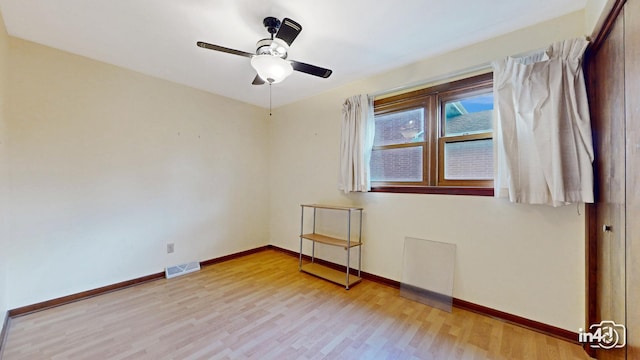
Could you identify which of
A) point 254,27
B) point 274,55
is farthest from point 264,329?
point 254,27

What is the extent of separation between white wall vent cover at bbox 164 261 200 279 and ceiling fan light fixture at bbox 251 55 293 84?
2.66m

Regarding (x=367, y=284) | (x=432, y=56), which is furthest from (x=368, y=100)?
(x=367, y=284)

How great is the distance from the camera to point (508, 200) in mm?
2121

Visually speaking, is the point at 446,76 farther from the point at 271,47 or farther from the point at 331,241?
the point at 331,241

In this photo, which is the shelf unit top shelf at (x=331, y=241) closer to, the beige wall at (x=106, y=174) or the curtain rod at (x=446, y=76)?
the beige wall at (x=106, y=174)

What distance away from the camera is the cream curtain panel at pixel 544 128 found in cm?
174

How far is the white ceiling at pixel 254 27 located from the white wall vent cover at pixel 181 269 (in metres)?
2.44

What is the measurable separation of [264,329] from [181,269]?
69.0 inches

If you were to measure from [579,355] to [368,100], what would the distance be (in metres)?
2.78

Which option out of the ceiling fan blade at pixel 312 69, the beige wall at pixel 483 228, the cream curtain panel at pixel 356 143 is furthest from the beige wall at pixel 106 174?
the ceiling fan blade at pixel 312 69

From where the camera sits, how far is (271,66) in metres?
1.94

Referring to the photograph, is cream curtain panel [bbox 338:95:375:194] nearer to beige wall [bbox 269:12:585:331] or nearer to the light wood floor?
beige wall [bbox 269:12:585:331]

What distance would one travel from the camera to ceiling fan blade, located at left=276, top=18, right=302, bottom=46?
1.72 metres

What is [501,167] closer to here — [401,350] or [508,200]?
[508,200]
